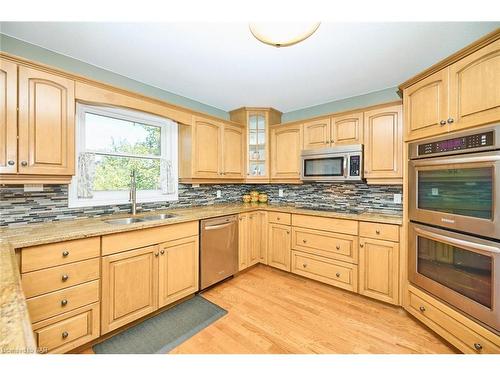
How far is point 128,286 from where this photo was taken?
5.81 feet

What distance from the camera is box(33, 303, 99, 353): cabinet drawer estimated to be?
1373 millimetres

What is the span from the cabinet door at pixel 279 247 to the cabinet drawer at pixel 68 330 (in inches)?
79.2

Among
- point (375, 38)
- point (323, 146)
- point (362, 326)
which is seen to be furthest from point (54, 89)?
point (362, 326)

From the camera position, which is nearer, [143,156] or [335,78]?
[335,78]

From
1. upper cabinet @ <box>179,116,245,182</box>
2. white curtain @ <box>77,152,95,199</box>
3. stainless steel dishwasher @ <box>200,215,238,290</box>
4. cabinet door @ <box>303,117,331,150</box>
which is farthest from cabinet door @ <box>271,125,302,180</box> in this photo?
white curtain @ <box>77,152,95,199</box>

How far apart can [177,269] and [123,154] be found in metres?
1.38

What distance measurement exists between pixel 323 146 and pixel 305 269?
5.22 feet

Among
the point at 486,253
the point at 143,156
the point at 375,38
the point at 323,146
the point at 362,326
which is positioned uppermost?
the point at 375,38

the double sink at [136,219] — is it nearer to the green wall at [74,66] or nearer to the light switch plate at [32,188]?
the light switch plate at [32,188]

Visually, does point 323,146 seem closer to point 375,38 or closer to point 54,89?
point 375,38

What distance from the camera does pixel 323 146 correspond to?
2.84 metres

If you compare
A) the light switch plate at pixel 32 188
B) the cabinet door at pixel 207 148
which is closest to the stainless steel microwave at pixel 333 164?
the cabinet door at pixel 207 148

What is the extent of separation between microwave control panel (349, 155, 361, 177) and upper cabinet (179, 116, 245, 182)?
1.52 metres

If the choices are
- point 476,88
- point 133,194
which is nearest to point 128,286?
point 133,194
